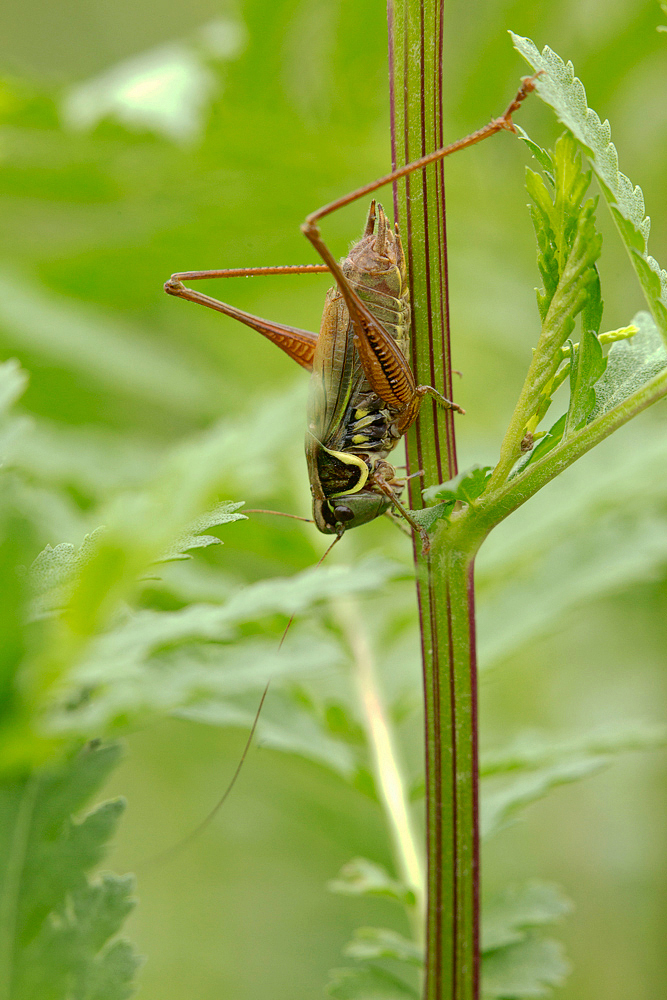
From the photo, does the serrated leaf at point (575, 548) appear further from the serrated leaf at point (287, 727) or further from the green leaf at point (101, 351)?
the green leaf at point (101, 351)

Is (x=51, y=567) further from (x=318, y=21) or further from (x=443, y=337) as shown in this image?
(x=318, y=21)

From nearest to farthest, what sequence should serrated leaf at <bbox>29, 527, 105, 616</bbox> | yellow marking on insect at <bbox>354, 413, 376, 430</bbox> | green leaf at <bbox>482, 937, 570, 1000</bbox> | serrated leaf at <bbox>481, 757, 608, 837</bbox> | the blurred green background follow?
serrated leaf at <bbox>29, 527, 105, 616</bbox>
green leaf at <bbox>482, 937, 570, 1000</bbox>
serrated leaf at <bbox>481, 757, 608, 837</bbox>
yellow marking on insect at <bbox>354, 413, 376, 430</bbox>
the blurred green background

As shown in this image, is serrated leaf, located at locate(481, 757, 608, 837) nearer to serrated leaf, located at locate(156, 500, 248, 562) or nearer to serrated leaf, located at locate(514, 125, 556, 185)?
serrated leaf, located at locate(156, 500, 248, 562)

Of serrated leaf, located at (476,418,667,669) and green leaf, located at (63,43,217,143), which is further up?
green leaf, located at (63,43,217,143)

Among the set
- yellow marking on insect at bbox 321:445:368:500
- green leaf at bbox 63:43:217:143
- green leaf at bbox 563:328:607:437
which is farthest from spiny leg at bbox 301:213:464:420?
green leaf at bbox 63:43:217:143

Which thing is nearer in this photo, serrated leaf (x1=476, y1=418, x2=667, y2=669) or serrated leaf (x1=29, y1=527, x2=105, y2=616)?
serrated leaf (x1=29, y1=527, x2=105, y2=616)

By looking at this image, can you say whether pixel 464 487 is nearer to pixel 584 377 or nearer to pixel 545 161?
pixel 584 377

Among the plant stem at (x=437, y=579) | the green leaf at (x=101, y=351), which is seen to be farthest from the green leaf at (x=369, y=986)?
the green leaf at (x=101, y=351)
